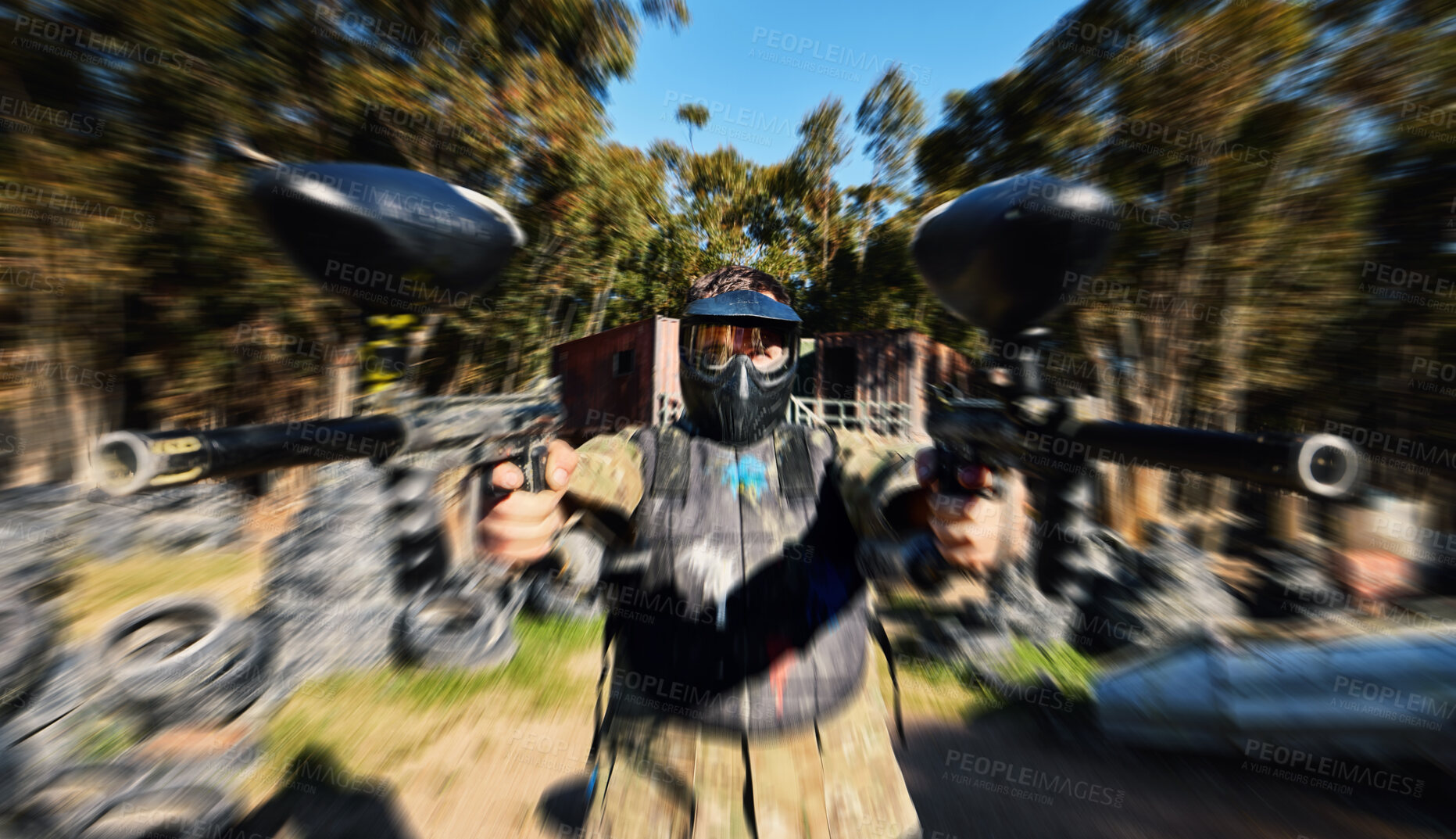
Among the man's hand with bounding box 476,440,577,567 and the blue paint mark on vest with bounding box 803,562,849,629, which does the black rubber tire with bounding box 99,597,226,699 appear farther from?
the blue paint mark on vest with bounding box 803,562,849,629

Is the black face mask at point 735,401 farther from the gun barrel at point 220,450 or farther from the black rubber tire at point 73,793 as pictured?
the black rubber tire at point 73,793

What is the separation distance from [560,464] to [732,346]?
1.05m

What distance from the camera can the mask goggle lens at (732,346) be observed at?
248 centimetres

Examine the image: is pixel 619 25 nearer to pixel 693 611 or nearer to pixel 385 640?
pixel 385 640

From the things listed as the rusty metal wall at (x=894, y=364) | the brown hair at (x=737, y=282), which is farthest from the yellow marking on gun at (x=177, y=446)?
the rusty metal wall at (x=894, y=364)

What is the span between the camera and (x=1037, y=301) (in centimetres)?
134

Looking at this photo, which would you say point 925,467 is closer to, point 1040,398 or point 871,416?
point 1040,398

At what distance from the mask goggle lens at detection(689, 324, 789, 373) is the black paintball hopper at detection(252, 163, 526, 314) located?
113 cm

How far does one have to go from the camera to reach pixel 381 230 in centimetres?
125

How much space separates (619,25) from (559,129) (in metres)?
2.18

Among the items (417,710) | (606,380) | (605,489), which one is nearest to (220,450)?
(605,489)

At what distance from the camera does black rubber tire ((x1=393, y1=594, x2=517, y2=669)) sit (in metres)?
4.29

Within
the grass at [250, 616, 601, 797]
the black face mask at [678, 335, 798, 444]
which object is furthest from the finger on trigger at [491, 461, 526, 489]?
the grass at [250, 616, 601, 797]

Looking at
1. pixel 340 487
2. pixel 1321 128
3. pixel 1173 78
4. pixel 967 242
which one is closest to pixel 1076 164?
pixel 1173 78
